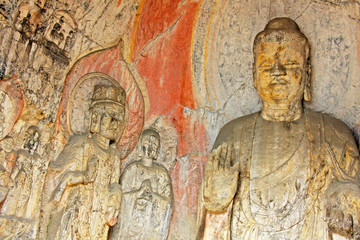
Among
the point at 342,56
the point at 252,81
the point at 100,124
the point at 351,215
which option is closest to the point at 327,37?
the point at 342,56

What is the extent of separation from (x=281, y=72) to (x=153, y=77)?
1.31 m

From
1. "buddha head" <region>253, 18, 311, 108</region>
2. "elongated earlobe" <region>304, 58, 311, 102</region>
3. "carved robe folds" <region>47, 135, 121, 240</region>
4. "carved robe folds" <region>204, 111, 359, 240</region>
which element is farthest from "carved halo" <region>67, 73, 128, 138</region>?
"elongated earlobe" <region>304, 58, 311, 102</region>

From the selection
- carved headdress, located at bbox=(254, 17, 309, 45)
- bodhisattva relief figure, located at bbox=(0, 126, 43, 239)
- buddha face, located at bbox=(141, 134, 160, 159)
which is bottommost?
bodhisattva relief figure, located at bbox=(0, 126, 43, 239)

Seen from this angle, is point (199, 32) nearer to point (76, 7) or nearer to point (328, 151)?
point (76, 7)

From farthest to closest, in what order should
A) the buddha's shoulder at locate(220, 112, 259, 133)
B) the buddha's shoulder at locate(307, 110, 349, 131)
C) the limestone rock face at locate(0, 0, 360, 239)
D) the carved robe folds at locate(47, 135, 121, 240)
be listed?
1. the buddha's shoulder at locate(220, 112, 259, 133)
2. the buddha's shoulder at locate(307, 110, 349, 131)
3. the carved robe folds at locate(47, 135, 121, 240)
4. the limestone rock face at locate(0, 0, 360, 239)

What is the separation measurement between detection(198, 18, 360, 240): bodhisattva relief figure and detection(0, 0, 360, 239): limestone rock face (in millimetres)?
138

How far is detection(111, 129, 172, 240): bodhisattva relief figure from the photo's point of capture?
16.5ft

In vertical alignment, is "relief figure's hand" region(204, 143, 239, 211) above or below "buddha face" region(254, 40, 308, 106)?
below

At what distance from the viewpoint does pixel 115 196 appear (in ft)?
16.3

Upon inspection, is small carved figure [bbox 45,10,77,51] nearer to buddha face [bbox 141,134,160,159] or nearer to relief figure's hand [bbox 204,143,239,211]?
buddha face [bbox 141,134,160,159]

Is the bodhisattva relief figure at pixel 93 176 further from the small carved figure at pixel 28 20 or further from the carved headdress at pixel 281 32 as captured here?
the carved headdress at pixel 281 32

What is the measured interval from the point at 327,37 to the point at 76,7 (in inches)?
93.8

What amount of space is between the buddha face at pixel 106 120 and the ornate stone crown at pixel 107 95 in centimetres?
4

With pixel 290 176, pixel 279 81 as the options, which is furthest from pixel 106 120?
pixel 290 176
